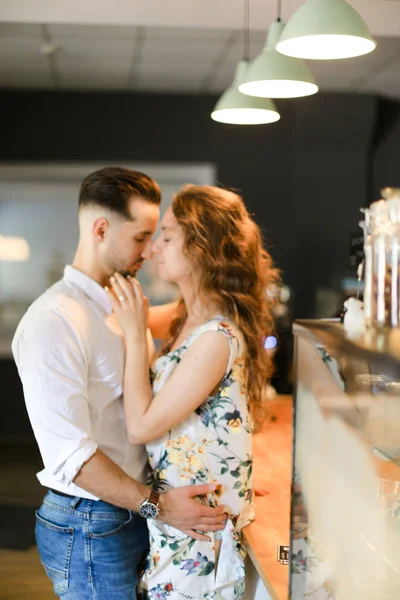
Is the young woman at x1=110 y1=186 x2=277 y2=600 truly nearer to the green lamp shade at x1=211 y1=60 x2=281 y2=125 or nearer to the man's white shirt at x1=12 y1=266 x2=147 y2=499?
the man's white shirt at x1=12 y1=266 x2=147 y2=499

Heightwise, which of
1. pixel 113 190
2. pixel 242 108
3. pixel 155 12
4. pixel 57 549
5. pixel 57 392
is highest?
pixel 155 12

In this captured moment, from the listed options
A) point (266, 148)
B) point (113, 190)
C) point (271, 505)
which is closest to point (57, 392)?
point (113, 190)

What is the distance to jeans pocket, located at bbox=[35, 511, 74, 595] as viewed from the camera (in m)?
2.18

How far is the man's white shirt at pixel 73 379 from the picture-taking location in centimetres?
205

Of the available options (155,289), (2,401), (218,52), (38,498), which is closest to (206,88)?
(218,52)

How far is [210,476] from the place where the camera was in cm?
215

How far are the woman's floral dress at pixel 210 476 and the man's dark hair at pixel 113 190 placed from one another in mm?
491

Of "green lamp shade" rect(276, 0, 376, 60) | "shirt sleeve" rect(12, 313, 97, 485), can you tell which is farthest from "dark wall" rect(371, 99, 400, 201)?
"shirt sleeve" rect(12, 313, 97, 485)

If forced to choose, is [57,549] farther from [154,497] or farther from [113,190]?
[113,190]

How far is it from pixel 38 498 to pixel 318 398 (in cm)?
346

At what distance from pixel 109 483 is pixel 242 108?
174 cm

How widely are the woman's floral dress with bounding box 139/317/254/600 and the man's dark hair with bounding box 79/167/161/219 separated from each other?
0.49 m

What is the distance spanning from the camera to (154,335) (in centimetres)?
288

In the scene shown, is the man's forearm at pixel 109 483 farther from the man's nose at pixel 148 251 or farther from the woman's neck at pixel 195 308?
the man's nose at pixel 148 251
